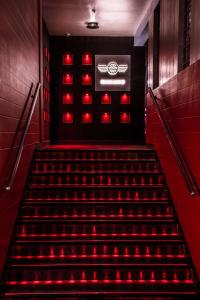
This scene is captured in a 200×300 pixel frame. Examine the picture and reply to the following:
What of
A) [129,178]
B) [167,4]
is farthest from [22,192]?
[167,4]

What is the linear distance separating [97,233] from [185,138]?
5.96 ft

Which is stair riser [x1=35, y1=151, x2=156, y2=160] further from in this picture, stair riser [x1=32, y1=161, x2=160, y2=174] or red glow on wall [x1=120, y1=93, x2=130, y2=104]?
red glow on wall [x1=120, y1=93, x2=130, y2=104]

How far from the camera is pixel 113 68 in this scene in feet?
38.9

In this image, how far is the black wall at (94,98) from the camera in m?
11.6

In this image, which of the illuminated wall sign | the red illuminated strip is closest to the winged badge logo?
the illuminated wall sign

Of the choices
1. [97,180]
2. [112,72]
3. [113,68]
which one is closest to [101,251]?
[97,180]

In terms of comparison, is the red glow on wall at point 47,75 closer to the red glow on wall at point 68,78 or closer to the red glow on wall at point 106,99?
the red glow on wall at point 68,78

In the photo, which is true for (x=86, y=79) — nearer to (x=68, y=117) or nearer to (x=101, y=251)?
(x=68, y=117)

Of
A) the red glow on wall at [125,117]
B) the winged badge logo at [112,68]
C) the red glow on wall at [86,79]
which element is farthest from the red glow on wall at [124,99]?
the red glow on wall at [86,79]

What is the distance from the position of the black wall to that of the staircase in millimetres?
5154

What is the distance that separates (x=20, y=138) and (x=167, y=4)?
12.1 ft

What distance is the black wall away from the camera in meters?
11.6

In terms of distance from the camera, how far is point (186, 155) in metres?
4.81

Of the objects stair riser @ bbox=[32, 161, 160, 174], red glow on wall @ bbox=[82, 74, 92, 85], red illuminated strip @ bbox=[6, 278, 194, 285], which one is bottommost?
red illuminated strip @ bbox=[6, 278, 194, 285]
